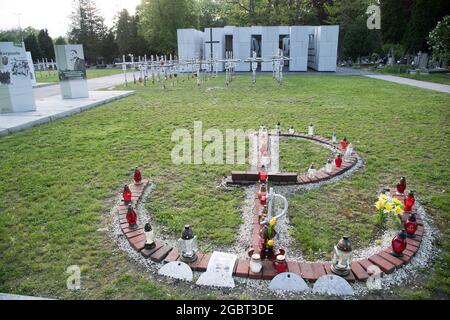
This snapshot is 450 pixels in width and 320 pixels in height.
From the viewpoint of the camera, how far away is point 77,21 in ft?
198

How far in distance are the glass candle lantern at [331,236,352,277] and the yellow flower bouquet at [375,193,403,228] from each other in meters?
1.30

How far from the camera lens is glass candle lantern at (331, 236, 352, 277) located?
3.35 m

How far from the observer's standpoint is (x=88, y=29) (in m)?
58.5

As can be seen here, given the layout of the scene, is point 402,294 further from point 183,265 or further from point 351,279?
point 183,265

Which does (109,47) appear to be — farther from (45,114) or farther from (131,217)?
(131,217)

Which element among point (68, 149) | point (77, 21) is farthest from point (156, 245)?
point (77, 21)

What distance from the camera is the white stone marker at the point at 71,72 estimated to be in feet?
52.2

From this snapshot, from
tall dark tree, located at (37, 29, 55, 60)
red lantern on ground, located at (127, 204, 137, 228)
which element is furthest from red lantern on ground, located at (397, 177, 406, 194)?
tall dark tree, located at (37, 29, 55, 60)

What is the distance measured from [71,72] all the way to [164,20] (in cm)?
3439

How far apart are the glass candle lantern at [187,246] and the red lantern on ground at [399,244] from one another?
7.83 ft

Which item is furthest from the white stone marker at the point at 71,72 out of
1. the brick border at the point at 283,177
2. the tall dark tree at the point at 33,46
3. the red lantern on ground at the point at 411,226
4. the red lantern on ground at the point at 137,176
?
the tall dark tree at the point at 33,46

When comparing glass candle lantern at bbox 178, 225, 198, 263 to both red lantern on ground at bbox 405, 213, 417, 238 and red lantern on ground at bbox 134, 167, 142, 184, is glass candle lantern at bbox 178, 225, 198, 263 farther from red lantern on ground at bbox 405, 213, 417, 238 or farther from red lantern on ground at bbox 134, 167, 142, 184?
red lantern on ground at bbox 405, 213, 417, 238

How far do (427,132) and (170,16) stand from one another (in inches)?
1773

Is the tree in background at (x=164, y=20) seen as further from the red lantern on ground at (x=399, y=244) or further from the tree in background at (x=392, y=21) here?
the red lantern on ground at (x=399, y=244)
